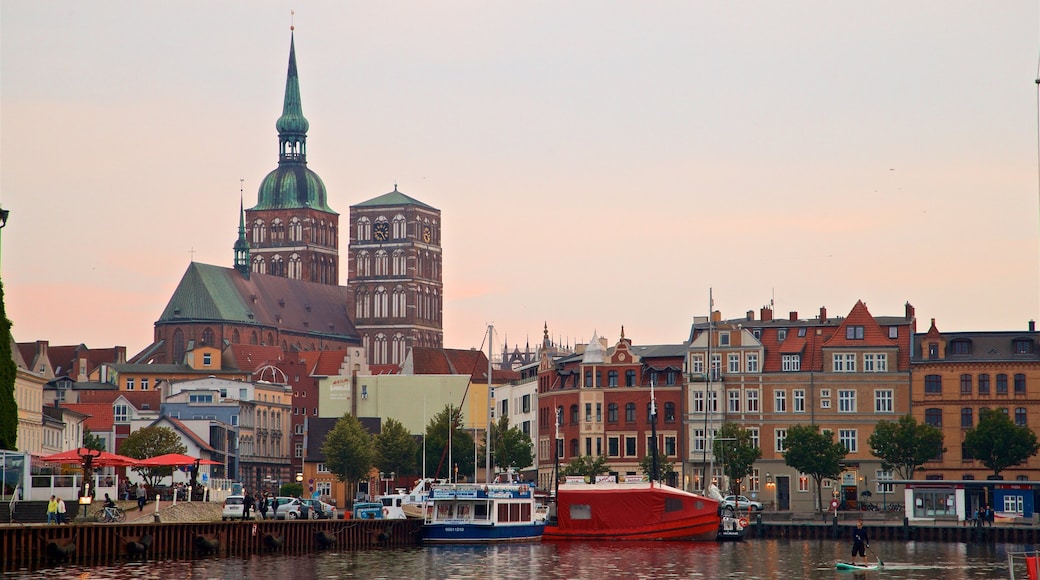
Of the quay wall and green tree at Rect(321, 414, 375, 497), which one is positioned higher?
green tree at Rect(321, 414, 375, 497)

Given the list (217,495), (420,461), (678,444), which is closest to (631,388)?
(678,444)

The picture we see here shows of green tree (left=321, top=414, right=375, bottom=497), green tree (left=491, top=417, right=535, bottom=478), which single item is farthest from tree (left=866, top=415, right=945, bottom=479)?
green tree (left=321, top=414, right=375, bottom=497)

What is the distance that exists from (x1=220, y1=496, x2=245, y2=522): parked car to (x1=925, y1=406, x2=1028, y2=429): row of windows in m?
55.5

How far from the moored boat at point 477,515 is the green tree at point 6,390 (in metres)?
23.0

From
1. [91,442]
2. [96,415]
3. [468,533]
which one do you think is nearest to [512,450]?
[91,442]

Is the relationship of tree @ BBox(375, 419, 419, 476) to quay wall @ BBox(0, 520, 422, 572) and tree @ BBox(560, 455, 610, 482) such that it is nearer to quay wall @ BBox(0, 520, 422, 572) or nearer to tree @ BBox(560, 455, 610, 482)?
tree @ BBox(560, 455, 610, 482)

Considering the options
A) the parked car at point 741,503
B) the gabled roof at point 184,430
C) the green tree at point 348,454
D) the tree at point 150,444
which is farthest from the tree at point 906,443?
the gabled roof at point 184,430

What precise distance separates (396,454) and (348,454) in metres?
5.80

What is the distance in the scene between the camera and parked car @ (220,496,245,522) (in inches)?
3947

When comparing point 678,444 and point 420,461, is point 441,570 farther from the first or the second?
point 420,461

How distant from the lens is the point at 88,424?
178m

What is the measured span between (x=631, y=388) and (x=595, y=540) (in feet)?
117

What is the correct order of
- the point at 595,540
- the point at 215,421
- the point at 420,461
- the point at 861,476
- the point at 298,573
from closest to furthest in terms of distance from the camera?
the point at 298,573 < the point at 595,540 < the point at 861,476 < the point at 420,461 < the point at 215,421

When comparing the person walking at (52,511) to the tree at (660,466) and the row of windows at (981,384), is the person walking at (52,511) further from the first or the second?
the row of windows at (981,384)
